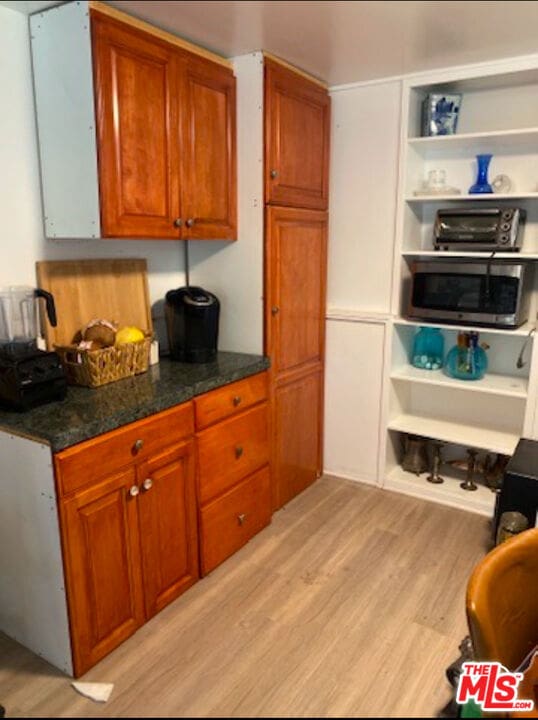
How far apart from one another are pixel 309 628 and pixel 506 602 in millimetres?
985

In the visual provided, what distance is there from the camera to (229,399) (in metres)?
2.23

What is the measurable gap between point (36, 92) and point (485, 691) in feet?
7.33

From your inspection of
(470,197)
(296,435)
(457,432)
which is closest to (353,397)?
(296,435)

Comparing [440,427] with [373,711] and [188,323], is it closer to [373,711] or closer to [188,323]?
[188,323]

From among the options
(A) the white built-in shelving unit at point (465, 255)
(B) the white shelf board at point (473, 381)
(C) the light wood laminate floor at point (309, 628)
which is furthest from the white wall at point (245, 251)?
(C) the light wood laminate floor at point (309, 628)

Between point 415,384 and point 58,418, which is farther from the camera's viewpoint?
point 415,384

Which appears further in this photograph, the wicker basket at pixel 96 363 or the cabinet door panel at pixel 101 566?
the wicker basket at pixel 96 363

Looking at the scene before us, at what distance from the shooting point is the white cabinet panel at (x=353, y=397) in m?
2.92

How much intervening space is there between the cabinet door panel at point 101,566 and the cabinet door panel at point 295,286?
1065 mm

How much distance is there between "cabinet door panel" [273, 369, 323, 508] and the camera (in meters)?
2.70

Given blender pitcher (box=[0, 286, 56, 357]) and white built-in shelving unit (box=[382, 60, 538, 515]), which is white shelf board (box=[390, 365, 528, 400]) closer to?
white built-in shelving unit (box=[382, 60, 538, 515])

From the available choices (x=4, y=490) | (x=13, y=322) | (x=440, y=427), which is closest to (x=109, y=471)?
(x=4, y=490)

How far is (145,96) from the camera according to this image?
1.95 meters

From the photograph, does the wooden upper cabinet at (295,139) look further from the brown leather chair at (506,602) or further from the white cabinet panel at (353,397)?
the brown leather chair at (506,602)
